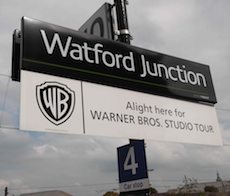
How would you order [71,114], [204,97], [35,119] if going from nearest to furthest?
[35,119]
[71,114]
[204,97]

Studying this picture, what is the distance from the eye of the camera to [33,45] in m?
4.40

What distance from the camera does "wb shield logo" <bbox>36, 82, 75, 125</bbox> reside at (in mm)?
4180

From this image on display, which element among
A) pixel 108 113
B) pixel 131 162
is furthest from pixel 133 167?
pixel 108 113

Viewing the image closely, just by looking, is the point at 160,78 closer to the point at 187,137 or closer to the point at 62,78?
the point at 187,137

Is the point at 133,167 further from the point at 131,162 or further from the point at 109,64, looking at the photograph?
the point at 109,64

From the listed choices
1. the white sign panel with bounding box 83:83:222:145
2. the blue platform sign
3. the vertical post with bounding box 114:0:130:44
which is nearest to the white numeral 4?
the blue platform sign

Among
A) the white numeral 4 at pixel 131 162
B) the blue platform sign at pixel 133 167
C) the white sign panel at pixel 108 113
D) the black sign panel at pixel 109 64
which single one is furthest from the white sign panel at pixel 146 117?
the white numeral 4 at pixel 131 162

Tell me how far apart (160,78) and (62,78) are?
65.1 inches

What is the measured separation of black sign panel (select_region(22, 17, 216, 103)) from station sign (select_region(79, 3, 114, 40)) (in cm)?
69

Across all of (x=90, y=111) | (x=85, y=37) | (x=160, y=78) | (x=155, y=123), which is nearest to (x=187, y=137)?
(x=155, y=123)

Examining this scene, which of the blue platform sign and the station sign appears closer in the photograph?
the blue platform sign

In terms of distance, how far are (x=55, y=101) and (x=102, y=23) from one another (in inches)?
Result: 90.5

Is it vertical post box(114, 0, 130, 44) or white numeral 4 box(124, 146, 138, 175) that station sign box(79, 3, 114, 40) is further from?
white numeral 4 box(124, 146, 138, 175)

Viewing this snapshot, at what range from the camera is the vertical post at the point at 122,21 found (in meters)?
5.91
